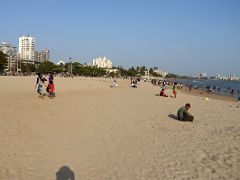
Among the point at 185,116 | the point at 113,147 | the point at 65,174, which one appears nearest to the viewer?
the point at 65,174

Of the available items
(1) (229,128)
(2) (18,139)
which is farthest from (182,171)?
(1) (229,128)

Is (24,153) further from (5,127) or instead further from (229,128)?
(229,128)

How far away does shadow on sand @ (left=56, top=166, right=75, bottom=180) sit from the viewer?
5633 mm

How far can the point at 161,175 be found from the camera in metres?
5.83

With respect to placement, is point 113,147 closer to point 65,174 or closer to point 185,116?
point 65,174

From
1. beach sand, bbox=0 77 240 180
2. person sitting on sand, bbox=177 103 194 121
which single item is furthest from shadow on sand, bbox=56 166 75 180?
person sitting on sand, bbox=177 103 194 121

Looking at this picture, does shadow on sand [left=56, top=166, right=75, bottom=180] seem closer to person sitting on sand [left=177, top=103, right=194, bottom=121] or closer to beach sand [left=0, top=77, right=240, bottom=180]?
beach sand [left=0, top=77, right=240, bottom=180]

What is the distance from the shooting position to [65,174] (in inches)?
228

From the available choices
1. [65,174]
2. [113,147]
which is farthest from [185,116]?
[65,174]

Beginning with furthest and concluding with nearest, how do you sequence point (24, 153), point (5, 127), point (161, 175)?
point (5, 127) < point (24, 153) < point (161, 175)

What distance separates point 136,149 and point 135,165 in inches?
51.6

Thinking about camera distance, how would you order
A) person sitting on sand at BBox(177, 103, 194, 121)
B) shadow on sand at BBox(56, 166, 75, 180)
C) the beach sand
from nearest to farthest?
shadow on sand at BBox(56, 166, 75, 180) → the beach sand → person sitting on sand at BBox(177, 103, 194, 121)

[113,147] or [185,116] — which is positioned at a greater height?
[185,116]

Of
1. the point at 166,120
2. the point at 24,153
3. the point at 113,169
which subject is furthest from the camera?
the point at 166,120
